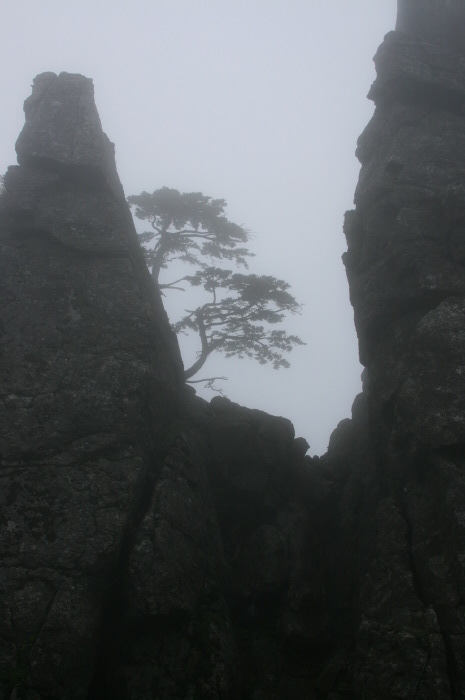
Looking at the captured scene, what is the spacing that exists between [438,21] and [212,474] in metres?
26.3

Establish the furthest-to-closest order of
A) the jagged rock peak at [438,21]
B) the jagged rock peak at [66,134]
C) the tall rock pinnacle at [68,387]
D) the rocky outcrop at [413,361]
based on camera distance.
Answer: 1. the jagged rock peak at [438,21]
2. the jagged rock peak at [66,134]
3. the rocky outcrop at [413,361]
4. the tall rock pinnacle at [68,387]

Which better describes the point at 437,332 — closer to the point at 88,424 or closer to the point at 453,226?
the point at 453,226

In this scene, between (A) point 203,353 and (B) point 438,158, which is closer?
(B) point 438,158

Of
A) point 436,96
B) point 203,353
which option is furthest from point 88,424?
point 436,96

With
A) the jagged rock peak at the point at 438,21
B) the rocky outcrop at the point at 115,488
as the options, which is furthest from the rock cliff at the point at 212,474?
the jagged rock peak at the point at 438,21

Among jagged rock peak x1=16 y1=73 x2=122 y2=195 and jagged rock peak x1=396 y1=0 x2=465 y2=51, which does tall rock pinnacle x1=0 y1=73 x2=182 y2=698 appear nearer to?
jagged rock peak x1=16 y1=73 x2=122 y2=195

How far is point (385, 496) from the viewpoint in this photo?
17266mm

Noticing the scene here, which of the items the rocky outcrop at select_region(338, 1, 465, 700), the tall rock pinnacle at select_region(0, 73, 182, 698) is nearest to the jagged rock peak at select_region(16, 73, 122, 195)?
the tall rock pinnacle at select_region(0, 73, 182, 698)

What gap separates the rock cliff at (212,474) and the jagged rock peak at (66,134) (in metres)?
0.10

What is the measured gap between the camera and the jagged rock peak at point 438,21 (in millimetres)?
28562

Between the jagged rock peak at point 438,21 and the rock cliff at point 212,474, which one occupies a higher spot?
the jagged rock peak at point 438,21

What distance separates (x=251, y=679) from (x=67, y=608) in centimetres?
555

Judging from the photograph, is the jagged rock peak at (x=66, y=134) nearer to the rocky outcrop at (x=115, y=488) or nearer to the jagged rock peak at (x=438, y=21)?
the rocky outcrop at (x=115, y=488)

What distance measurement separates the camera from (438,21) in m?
29.2
